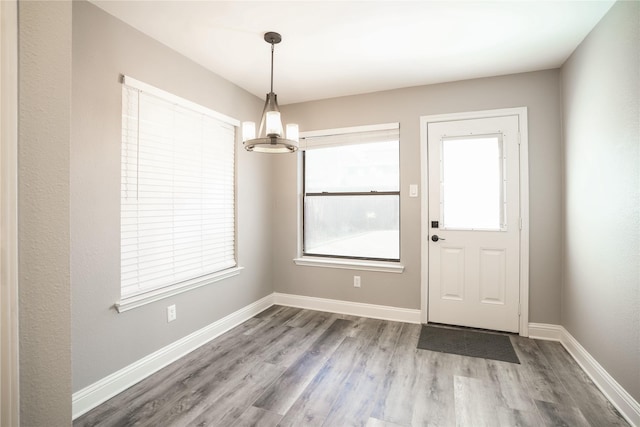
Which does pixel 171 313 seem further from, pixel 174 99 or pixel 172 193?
pixel 174 99

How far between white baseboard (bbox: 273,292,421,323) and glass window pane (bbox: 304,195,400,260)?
555 mm

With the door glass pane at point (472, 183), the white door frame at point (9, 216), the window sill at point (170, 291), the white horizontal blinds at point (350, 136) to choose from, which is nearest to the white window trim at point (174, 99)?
the white horizontal blinds at point (350, 136)

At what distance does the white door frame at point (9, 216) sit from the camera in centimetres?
71

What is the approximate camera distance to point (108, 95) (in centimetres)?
208

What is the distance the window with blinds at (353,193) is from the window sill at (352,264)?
77mm

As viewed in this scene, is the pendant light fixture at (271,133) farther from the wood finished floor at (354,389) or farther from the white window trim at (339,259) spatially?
the wood finished floor at (354,389)

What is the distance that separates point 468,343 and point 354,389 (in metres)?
1.31

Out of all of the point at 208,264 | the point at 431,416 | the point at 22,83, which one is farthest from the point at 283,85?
the point at 431,416

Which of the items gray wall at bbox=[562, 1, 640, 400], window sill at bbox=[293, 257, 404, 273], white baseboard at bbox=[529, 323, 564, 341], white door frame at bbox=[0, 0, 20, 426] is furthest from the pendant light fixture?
white baseboard at bbox=[529, 323, 564, 341]

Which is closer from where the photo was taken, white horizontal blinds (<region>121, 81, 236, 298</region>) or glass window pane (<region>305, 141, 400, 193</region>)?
white horizontal blinds (<region>121, 81, 236, 298</region>)

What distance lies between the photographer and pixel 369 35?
2379 mm

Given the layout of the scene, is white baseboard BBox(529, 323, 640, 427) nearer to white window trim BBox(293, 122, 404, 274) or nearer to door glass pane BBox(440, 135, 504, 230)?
door glass pane BBox(440, 135, 504, 230)

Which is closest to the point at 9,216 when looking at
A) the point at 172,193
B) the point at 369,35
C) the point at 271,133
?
the point at 271,133

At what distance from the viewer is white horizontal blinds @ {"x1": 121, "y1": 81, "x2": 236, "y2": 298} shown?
89.0 inches
